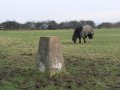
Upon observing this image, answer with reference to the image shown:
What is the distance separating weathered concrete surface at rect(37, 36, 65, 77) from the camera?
38.8ft

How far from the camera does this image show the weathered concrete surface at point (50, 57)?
11836 millimetres

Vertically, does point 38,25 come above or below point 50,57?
below

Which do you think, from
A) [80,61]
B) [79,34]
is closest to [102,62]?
[80,61]

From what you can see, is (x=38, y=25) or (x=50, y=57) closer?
(x=50, y=57)

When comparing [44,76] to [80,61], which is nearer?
[44,76]

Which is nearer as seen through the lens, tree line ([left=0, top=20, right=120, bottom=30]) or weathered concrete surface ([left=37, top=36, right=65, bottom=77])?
weathered concrete surface ([left=37, top=36, right=65, bottom=77])

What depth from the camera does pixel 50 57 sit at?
11.9 m

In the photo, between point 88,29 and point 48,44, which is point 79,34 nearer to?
point 88,29

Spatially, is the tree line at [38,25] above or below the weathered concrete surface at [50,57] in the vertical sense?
below

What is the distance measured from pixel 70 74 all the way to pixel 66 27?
66.3 meters

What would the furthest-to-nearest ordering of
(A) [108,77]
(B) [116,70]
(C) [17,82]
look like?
(B) [116,70]
(A) [108,77]
(C) [17,82]

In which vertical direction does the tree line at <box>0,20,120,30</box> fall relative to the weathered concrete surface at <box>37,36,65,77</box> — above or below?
below

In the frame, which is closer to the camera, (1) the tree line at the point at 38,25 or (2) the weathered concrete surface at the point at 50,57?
(2) the weathered concrete surface at the point at 50,57

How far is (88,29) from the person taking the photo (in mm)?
32469
